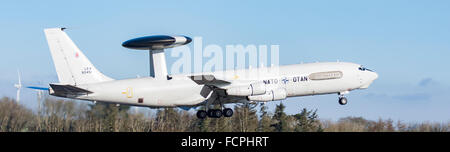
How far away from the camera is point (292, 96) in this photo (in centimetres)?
4919

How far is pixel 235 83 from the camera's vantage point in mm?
46781

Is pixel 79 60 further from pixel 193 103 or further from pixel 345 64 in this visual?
pixel 345 64

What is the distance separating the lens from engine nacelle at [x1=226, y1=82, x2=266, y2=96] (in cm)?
4556

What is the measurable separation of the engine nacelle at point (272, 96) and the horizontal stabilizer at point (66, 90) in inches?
468

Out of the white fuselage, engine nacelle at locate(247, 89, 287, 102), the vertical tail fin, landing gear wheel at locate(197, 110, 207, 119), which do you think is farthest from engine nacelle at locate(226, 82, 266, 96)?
the vertical tail fin

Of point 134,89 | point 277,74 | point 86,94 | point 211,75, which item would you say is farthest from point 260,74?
point 86,94

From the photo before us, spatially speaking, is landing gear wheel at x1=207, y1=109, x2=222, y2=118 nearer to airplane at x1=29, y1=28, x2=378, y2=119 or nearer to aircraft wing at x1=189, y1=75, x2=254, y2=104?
airplane at x1=29, y1=28, x2=378, y2=119

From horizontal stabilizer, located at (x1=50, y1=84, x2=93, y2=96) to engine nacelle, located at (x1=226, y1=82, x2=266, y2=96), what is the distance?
10.1 meters

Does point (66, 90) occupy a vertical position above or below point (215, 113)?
above

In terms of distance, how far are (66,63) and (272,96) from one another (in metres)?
15.0

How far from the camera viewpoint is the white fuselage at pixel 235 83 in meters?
44.4

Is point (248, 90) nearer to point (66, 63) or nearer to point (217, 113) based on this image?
point (217, 113)

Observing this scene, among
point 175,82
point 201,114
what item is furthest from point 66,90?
point 201,114

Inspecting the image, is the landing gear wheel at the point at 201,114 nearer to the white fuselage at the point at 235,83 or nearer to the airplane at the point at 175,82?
the airplane at the point at 175,82
